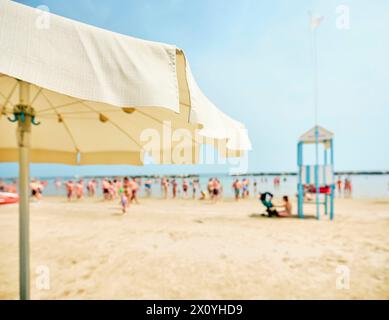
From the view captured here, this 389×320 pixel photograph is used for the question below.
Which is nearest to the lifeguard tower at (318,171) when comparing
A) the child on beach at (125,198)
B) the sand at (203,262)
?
the sand at (203,262)

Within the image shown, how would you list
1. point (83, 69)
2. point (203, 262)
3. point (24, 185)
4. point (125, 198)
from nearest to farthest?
point (83, 69), point (24, 185), point (203, 262), point (125, 198)

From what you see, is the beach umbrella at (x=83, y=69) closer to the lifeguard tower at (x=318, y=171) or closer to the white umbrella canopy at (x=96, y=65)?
the white umbrella canopy at (x=96, y=65)

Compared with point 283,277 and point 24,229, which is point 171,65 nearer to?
point 24,229

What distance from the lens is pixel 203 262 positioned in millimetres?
4789

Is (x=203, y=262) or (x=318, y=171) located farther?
(x=318, y=171)

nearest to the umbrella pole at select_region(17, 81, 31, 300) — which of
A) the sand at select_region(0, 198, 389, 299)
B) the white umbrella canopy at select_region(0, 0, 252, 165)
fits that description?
the white umbrella canopy at select_region(0, 0, 252, 165)

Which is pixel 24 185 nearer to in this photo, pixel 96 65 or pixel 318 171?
pixel 96 65

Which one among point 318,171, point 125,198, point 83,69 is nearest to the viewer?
point 83,69

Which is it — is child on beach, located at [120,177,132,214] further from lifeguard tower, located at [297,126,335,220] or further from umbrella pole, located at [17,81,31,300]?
umbrella pole, located at [17,81,31,300]

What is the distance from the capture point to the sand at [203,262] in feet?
11.8

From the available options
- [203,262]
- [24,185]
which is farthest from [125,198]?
[24,185]

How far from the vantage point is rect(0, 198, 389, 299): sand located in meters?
3.60
